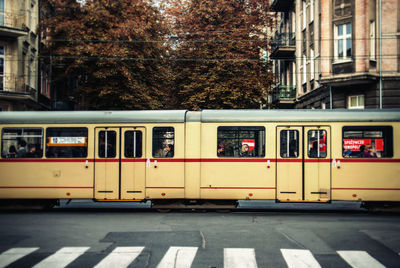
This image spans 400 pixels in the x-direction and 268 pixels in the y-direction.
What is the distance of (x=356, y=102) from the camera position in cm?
2558

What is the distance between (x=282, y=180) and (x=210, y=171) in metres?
2.12

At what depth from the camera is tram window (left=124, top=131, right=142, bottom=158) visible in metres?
14.6

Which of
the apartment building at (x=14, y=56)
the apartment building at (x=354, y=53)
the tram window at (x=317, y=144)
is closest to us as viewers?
the tram window at (x=317, y=144)

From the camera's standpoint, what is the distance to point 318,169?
14109 mm

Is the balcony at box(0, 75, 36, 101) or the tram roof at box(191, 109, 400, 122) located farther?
the balcony at box(0, 75, 36, 101)

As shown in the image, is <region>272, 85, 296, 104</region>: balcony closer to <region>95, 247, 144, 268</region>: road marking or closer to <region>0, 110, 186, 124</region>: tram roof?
<region>0, 110, 186, 124</region>: tram roof

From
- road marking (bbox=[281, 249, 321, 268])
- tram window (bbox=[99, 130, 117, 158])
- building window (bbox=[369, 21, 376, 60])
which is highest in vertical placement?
building window (bbox=[369, 21, 376, 60])

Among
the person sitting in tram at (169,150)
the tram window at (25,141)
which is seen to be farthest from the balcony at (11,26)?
the person sitting in tram at (169,150)

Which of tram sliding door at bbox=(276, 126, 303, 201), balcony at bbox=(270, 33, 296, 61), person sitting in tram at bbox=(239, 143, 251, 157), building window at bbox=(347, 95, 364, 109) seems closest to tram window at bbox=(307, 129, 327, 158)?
tram sliding door at bbox=(276, 126, 303, 201)

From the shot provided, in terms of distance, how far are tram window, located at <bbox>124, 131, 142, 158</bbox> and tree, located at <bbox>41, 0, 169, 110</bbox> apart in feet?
45.0

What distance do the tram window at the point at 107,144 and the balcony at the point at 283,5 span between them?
82.4 feet

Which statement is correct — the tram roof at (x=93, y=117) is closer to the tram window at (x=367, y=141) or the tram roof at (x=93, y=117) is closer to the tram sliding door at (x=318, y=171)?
the tram sliding door at (x=318, y=171)

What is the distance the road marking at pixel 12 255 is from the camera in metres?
7.98

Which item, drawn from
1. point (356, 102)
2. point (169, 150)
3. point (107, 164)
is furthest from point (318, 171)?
point (356, 102)
